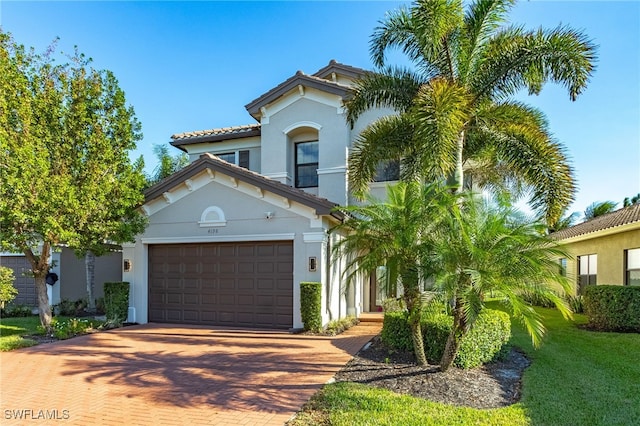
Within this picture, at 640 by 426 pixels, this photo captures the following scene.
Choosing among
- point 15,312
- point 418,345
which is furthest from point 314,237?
point 15,312

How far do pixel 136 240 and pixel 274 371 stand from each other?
28.5 ft

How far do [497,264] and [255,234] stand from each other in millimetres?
7993

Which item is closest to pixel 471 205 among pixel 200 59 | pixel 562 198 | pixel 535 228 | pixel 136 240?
pixel 535 228

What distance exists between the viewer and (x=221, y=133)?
18.1 metres

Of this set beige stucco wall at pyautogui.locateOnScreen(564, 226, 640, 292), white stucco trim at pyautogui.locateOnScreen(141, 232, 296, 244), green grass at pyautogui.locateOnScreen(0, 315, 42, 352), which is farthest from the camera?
beige stucco wall at pyautogui.locateOnScreen(564, 226, 640, 292)

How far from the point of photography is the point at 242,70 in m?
16.2

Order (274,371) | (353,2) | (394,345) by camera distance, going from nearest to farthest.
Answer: (274,371) → (394,345) → (353,2)

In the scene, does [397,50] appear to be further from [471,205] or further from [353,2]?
[471,205]

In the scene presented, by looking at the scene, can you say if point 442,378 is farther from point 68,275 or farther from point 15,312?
point 68,275

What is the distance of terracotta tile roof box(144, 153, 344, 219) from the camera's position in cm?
1180

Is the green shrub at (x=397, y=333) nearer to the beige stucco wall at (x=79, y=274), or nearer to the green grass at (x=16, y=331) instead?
the green grass at (x=16, y=331)

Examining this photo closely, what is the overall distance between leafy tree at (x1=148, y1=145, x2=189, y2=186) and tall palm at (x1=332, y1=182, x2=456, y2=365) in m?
17.8

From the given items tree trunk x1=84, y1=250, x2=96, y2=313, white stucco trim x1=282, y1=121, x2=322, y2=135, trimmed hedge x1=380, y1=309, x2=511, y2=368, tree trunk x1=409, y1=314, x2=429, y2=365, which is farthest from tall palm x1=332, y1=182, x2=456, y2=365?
tree trunk x1=84, y1=250, x2=96, y2=313

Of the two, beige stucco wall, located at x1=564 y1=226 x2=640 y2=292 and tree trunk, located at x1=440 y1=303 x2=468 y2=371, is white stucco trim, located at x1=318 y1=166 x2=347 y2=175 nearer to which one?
beige stucco wall, located at x1=564 y1=226 x2=640 y2=292
